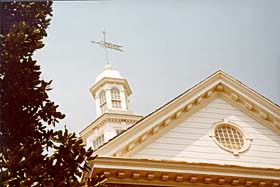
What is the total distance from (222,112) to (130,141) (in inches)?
75.9

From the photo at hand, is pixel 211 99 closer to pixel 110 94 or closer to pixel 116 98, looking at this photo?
pixel 116 98

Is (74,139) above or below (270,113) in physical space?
below

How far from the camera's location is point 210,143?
28.7 ft

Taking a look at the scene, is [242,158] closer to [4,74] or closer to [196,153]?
[196,153]

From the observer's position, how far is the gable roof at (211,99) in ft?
27.9

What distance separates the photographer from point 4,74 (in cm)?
457

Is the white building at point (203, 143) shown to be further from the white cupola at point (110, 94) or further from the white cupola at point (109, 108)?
the white cupola at point (110, 94)

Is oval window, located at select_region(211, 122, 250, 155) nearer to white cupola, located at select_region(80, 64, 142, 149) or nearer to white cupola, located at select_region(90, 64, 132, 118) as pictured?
white cupola, located at select_region(80, 64, 142, 149)

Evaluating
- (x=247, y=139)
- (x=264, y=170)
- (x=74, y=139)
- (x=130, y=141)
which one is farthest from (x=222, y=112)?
(x=74, y=139)

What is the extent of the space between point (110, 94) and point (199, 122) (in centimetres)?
966

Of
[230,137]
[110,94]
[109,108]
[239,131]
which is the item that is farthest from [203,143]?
[110,94]

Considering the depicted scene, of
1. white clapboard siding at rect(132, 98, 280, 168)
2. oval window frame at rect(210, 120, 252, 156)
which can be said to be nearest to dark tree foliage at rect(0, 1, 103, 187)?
white clapboard siding at rect(132, 98, 280, 168)

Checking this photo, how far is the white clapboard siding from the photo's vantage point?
8.46 m

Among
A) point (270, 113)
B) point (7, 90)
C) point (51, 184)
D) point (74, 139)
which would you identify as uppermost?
point (270, 113)
